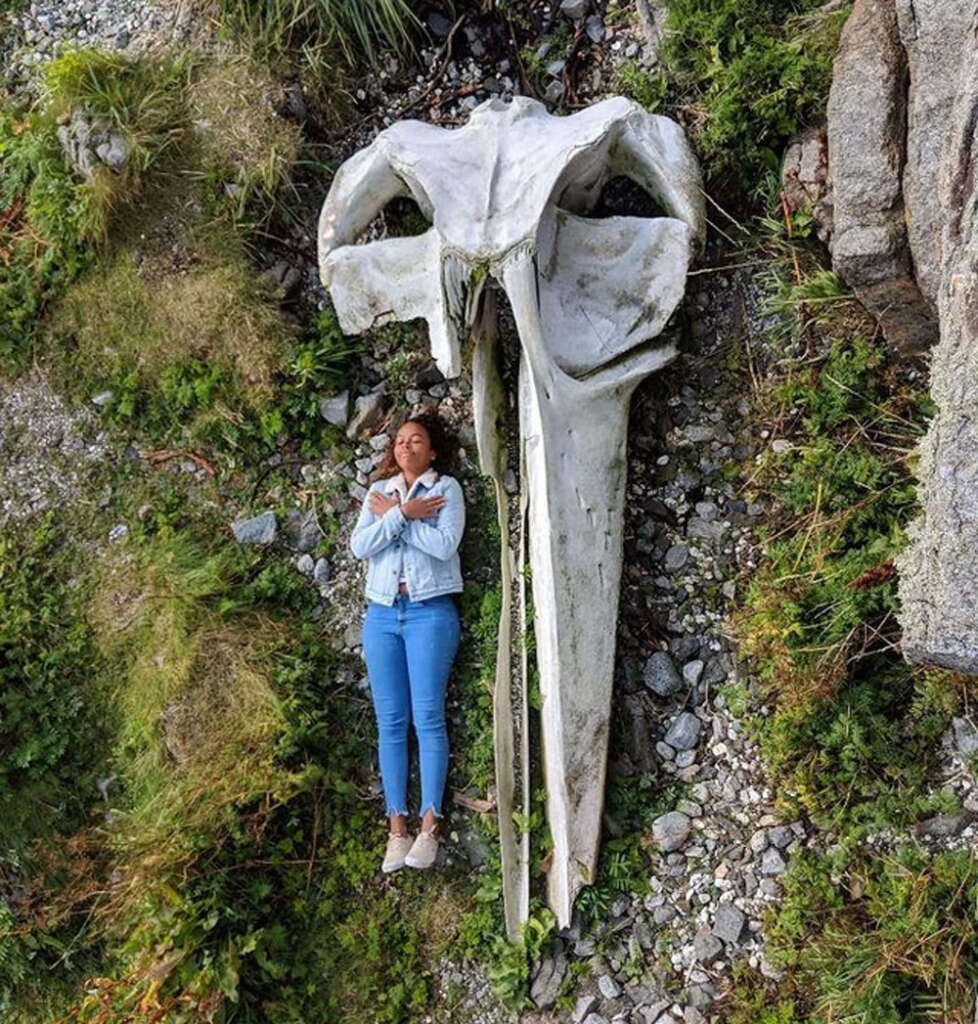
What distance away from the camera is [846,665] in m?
4.33

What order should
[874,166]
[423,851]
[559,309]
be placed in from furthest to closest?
[423,851] → [559,309] → [874,166]

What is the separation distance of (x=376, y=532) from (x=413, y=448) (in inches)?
15.7

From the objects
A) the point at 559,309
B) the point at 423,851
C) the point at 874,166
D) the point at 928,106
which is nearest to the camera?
the point at 928,106

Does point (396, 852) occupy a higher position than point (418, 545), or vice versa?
point (418, 545)

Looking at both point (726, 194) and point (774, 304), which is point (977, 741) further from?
point (726, 194)

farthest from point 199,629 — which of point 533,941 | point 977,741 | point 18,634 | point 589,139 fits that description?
point 977,741

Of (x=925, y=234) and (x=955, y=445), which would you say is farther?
(x=925, y=234)

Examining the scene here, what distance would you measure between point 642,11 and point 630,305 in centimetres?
143

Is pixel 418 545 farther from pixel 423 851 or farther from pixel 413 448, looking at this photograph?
pixel 423 851

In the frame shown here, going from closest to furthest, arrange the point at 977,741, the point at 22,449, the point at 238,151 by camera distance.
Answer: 1. the point at 977,741
2. the point at 238,151
3. the point at 22,449

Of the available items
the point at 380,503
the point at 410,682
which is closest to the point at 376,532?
the point at 380,503

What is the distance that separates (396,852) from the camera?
4824mm

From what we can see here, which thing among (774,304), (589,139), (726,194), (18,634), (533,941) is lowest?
(533,941)

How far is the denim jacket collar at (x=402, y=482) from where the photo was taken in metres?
4.94
